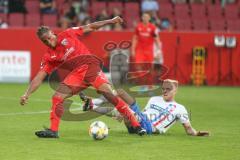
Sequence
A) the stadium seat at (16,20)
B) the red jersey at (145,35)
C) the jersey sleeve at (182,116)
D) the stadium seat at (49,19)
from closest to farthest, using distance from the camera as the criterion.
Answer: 1. the jersey sleeve at (182,116)
2. the red jersey at (145,35)
3. the stadium seat at (16,20)
4. the stadium seat at (49,19)

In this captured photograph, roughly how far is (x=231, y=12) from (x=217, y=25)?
1.04 m

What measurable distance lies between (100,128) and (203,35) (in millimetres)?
13619

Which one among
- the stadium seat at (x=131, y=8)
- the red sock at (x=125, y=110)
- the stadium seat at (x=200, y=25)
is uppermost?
the stadium seat at (x=131, y=8)

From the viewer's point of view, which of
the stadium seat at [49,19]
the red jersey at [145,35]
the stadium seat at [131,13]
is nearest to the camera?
the red jersey at [145,35]

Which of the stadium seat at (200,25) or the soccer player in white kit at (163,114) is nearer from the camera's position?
the soccer player in white kit at (163,114)

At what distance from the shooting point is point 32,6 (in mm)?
25906

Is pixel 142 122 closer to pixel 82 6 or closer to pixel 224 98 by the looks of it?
pixel 224 98

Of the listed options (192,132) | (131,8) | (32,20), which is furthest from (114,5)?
(192,132)

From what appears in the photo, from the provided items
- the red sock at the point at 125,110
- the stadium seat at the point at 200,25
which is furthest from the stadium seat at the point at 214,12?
the red sock at the point at 125,110

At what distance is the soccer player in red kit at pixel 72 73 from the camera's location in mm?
11000

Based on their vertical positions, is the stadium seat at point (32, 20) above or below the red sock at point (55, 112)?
above

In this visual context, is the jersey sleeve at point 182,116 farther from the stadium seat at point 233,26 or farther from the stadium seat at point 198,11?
the stadium seat at point 198,11

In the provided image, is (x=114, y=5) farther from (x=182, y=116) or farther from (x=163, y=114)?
(x=182, y=116)

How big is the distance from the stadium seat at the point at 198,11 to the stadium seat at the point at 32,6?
5.77 m
